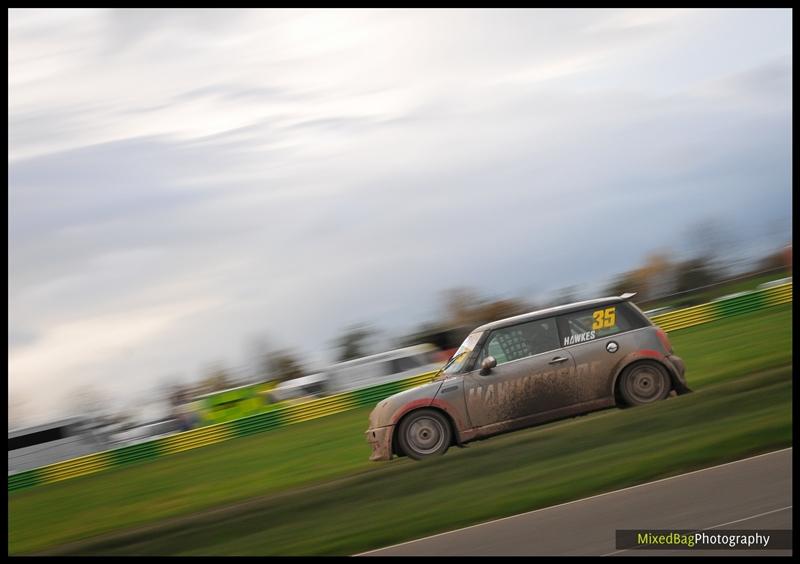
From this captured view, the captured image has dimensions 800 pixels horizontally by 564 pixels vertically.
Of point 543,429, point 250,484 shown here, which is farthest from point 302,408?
point 543,429

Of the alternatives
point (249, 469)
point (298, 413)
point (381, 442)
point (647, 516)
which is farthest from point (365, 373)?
point (647, 516)

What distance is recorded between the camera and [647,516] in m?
7.41

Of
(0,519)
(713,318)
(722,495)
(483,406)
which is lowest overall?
(0,519)

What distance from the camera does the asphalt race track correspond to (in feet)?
22.2

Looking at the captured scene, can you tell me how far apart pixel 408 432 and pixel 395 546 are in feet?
7.47

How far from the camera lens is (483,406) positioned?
10.6 m

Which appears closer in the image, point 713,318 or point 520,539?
point 520,539

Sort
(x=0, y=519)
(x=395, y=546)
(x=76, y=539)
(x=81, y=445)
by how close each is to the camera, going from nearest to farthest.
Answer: (x=395, y=546) < (x=76, y=539) < (x=0, y=519) < (x=81, y=445)

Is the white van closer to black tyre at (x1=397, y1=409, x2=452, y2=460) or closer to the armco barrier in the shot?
the armco barrier

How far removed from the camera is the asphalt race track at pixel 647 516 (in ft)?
22.2

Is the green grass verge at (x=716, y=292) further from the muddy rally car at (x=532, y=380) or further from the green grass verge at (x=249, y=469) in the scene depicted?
the muddy rally car at (x=532, y=380)

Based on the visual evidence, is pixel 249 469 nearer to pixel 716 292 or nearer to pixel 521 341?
pixel 521 341

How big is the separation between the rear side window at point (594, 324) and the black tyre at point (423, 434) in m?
1.86

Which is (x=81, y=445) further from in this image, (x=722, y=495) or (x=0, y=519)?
(x=722, y=495)
